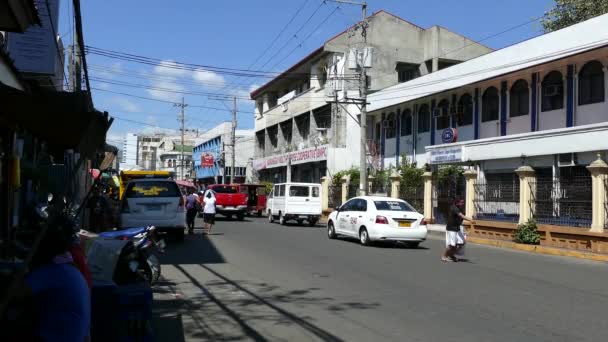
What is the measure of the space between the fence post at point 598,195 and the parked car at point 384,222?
504 centimetres

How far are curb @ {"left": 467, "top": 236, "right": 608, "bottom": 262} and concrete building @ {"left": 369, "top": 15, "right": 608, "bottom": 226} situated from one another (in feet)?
4.48

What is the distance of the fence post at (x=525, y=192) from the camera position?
21.1 metres

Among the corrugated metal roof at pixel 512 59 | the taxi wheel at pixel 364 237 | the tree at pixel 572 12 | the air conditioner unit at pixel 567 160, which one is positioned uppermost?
Result: the tree at pixel 572 12

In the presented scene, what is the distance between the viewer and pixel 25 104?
526 cm

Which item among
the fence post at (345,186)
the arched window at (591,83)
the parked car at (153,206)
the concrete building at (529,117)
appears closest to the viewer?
the parked car at (153,206)

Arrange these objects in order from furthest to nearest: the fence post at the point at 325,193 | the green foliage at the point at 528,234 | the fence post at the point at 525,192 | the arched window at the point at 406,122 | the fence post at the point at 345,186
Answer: the fence post at the point at 325,193 → the fence post at the point at 345,186 → the arched window at the point at 406,122 → the fence post at the point at 525,192 → the green foliage at the point at 528,234

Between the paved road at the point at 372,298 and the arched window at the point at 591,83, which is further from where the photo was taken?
the arched window at the point at 591,83

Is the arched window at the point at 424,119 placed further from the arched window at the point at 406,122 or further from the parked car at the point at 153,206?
the parked car at the point at 153,206

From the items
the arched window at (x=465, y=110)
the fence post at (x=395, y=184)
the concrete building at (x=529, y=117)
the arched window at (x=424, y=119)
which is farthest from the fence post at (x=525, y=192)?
the arched window at (x=424, y=119)

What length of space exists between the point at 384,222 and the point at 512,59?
41.6 ft

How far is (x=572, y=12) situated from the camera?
34.8 meters

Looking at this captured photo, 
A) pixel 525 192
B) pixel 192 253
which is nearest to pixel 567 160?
pixel 525 192

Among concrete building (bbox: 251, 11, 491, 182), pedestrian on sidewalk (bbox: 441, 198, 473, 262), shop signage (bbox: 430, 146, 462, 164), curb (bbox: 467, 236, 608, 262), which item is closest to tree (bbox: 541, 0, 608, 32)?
concrete building (bbox: 251, 11, 491, 182)

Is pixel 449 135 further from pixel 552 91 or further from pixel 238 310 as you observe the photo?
pixel 238 310
